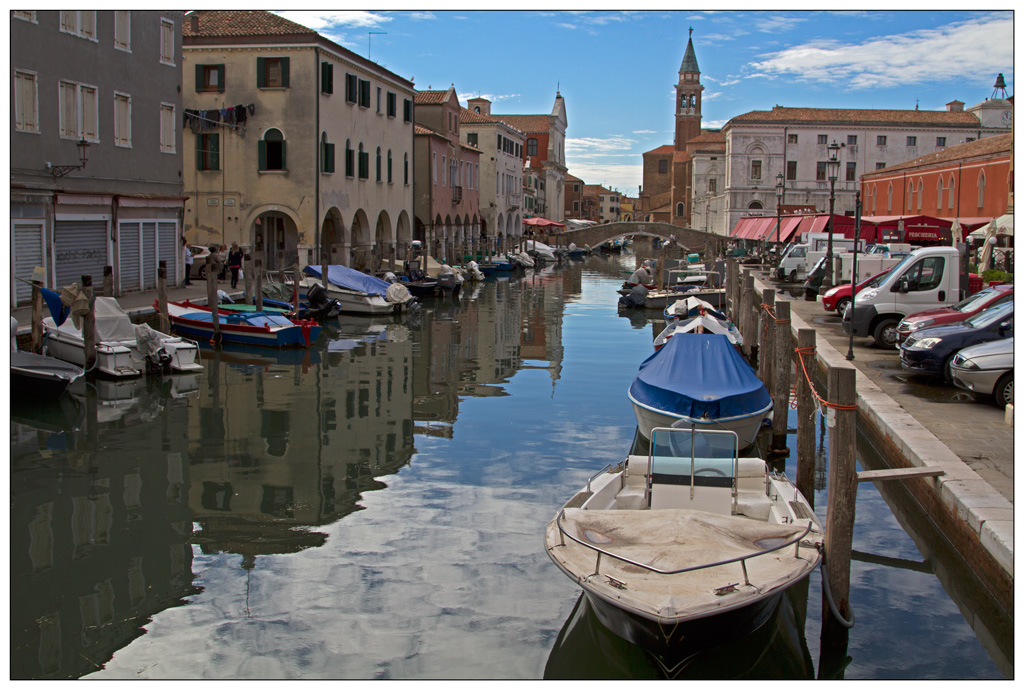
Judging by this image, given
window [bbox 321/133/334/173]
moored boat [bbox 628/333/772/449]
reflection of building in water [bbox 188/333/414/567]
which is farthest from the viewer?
window [bbox 321/133/334/173]

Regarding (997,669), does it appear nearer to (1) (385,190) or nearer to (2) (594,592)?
(2) (594,592)

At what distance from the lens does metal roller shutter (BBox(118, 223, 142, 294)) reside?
2445cm

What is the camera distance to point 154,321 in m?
21.3

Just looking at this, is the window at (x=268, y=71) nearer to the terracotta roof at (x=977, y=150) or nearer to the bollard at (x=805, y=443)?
the terracotta roof at (x=977, y=150)

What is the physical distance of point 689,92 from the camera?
109500mm

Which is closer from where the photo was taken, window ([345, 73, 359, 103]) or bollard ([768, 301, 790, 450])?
bollard ([768, 301, 790, 450])

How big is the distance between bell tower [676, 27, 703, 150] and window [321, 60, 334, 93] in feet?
269

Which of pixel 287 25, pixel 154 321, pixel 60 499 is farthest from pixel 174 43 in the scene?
pixel 60 499

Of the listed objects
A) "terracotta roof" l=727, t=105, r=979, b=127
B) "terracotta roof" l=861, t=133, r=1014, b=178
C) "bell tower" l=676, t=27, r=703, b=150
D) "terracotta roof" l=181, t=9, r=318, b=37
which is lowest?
"terracotta roof" l=861, t=133, r=1014, b=178

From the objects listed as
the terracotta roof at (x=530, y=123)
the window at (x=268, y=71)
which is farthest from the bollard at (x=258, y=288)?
the terracotta roof at (x=530, y=123)

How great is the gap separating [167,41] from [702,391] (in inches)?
806

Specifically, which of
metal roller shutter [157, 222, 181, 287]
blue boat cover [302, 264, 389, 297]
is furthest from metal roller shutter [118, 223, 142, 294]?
blue boat cover [302, 264, 389, 297]

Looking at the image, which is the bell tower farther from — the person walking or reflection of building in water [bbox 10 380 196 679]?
reflection of building in water [bbox 10 380 196 679]

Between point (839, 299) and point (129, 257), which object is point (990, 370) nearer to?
point (839, 299)
